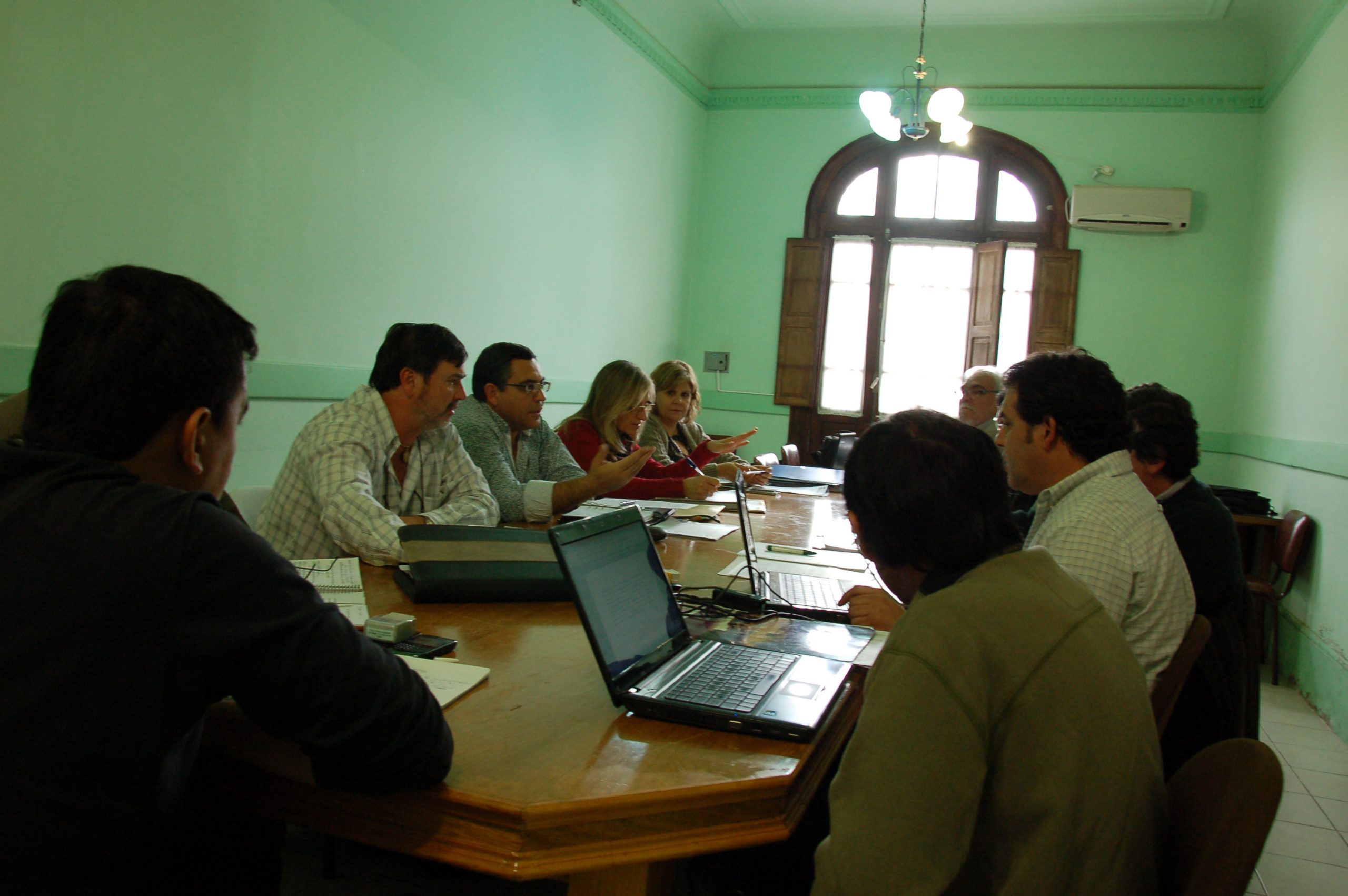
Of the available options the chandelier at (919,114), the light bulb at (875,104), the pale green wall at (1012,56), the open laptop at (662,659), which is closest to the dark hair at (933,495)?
the open laptop at (662,659)

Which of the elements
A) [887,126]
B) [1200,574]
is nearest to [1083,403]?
[1200,574]

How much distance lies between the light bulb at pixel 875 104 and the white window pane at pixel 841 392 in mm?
2755

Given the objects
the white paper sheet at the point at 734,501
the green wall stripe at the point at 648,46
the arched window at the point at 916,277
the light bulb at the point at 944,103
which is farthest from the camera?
the arched window at the point at 916,277

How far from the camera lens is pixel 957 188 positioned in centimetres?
736

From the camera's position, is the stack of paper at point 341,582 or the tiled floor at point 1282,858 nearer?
the stack of paper at point 341,582

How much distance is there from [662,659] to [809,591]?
2.63 feet

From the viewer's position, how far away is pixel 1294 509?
4824mm

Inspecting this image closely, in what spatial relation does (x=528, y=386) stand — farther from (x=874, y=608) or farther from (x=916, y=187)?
(x=916, y=187)

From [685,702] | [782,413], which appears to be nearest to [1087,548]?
[685,702]

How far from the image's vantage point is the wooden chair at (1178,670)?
158cm

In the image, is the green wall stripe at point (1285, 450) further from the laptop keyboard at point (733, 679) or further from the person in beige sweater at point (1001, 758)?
the person in beige sweater at point (1001, 758)

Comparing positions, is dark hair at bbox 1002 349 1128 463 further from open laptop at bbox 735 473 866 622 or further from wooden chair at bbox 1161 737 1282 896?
wooden chair at bbox 1161 737 1282 896

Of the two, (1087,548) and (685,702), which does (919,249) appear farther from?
(685,702)

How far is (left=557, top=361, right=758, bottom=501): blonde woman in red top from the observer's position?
3.83 metres
